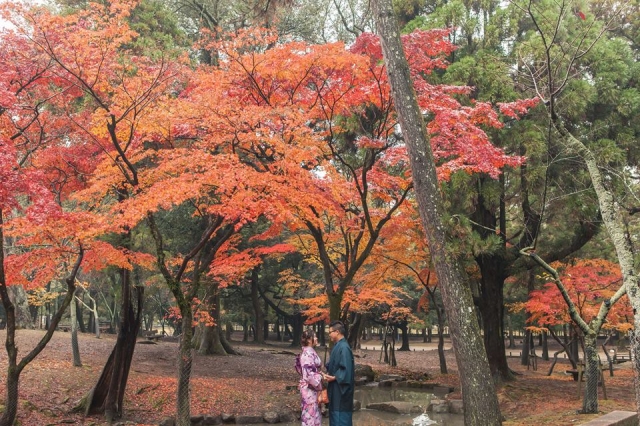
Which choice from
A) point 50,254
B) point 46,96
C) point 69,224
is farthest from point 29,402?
point 46,96

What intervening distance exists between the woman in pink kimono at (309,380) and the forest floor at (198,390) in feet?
12.2

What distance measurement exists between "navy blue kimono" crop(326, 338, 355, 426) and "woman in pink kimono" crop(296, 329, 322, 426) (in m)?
0.76

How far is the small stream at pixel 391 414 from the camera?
11674 mm

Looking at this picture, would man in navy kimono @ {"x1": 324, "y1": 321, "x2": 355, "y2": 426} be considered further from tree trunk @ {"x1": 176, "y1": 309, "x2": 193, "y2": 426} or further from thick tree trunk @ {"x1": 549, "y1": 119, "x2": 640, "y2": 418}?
tree trunk @ {"x1": 176, "y1": 309, "x2": 193, "y2": 426}

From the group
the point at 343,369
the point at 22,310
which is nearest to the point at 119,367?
the point at 343,369

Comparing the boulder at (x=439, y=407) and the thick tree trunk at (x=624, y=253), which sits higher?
the thick tree trunk at (x=624, y=253)

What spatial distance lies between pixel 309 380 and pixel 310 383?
4cm

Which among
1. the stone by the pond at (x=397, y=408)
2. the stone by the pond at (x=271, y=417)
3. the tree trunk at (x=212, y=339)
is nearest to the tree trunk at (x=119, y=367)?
the stone by the pond at (x=271, y=417)

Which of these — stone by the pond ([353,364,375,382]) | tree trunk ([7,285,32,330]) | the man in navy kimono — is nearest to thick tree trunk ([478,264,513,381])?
stone by the pond ([353,364,375,382])

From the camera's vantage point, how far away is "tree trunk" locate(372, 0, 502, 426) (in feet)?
19.0

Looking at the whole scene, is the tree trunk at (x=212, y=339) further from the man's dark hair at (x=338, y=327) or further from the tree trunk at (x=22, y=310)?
the man's dark hair at (x=338, y=327)

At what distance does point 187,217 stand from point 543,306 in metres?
15.5

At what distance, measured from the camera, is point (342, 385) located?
18.1ft

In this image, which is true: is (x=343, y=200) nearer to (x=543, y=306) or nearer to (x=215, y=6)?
(x=543, y=306)
